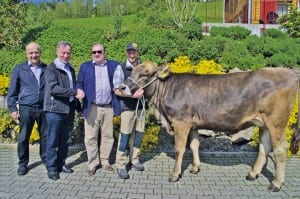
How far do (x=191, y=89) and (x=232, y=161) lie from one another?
2.04 meters

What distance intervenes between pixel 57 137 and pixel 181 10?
37.0 feet

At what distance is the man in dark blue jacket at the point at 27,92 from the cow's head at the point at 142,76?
1.49 metres

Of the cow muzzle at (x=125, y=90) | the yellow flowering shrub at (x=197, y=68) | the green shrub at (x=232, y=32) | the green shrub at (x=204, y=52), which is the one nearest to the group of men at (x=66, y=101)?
the cow muzzle at (x=125, y=90)

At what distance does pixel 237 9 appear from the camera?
2289 cm

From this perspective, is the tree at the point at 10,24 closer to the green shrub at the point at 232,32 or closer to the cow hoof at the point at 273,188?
the green shrub at the point at 232,32

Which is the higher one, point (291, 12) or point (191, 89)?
point (291, 12)

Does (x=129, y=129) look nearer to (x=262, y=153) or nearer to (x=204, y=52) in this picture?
(x=262, y=153)

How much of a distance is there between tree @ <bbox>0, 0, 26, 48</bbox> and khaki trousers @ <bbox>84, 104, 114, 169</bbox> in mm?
7822

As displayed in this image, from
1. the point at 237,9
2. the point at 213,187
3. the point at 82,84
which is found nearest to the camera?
the point at 213,187

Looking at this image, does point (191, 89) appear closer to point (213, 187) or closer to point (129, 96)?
point (129, 96)

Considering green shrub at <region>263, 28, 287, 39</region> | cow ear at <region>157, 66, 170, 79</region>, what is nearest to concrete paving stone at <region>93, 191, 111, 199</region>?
cow ear at <region>157, 66, 170, 79</region>

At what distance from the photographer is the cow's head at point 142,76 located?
226 inches

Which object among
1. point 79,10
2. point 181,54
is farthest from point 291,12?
point 79,10

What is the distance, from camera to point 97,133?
6.38 meters
